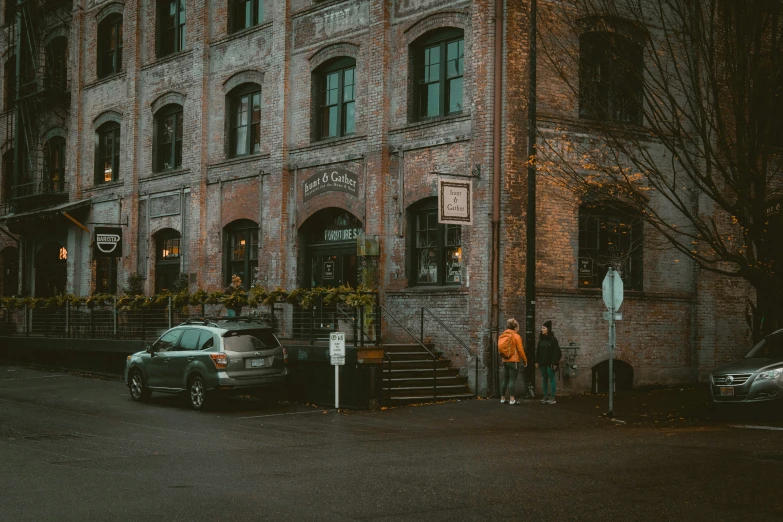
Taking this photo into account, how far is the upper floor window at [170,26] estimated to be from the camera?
30.5 metres

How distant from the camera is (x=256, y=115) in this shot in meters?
27.4

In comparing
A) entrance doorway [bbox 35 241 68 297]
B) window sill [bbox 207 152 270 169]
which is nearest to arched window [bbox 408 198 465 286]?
window sill [bbox 207 152 270 169]

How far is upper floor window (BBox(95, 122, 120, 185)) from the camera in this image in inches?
1302

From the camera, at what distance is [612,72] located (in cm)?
1709

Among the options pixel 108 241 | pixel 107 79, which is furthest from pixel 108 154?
pixel 108 241

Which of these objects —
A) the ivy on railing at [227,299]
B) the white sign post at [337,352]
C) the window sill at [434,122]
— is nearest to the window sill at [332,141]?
the window sill at [434,122]

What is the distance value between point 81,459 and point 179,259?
18.2 metres

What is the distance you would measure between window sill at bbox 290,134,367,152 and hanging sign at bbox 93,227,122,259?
7509mm

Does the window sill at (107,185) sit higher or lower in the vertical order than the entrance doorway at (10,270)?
higher

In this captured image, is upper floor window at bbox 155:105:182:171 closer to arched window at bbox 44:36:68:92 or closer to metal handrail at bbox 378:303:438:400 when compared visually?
arched window at bbox 44:36:68:92

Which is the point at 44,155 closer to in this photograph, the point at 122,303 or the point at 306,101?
the point at 122,303

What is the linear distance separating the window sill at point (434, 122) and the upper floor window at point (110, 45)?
46.6 ft

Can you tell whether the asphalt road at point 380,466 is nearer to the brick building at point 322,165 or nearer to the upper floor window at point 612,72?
the brick building at point 322,165

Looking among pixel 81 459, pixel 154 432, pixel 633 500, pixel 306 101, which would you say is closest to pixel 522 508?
pixel 633 500
